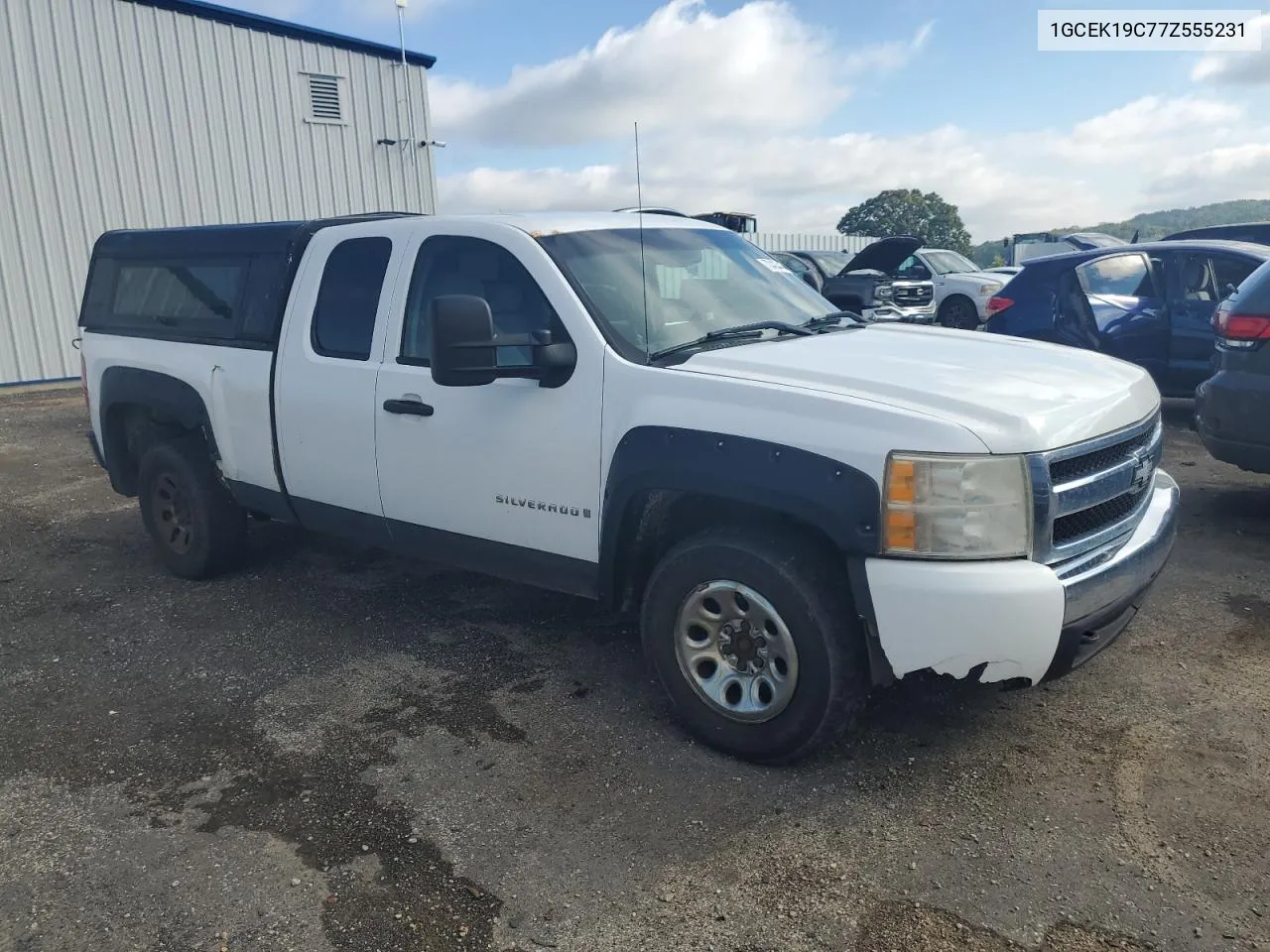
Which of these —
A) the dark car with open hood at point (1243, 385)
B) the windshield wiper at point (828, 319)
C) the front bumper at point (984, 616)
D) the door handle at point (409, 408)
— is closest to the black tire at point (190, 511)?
the door handle at point (409, 408)

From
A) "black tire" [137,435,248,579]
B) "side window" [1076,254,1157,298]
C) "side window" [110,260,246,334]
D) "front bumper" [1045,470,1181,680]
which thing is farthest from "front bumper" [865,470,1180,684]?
"side window" [1076,254,1157,298]

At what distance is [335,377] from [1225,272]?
7303 millimetres

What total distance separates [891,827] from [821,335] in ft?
6.31

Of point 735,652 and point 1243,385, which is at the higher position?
point 1243,385

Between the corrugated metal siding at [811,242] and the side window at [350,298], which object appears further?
the corrugated metal siding at [811,242]

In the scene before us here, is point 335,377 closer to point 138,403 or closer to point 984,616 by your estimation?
point 138,403

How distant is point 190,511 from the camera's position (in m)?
5.38

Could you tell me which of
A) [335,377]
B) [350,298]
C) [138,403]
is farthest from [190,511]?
[350,298]

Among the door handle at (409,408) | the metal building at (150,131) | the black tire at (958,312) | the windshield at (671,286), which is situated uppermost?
the metal building at (150,131)

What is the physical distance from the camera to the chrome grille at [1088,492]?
9.46 feet

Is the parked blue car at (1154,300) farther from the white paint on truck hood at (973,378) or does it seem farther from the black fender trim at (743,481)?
the black fender trim at (743,481)

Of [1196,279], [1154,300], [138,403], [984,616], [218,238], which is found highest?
[218,238]

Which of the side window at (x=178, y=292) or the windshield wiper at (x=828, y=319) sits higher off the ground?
the side window at (x=178, y=292)

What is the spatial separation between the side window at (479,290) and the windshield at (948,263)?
14030mm
